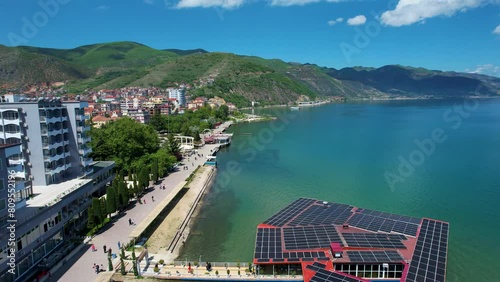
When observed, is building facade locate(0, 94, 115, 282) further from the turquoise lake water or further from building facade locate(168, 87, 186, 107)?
building facade locate(168, 87, 186, 107)

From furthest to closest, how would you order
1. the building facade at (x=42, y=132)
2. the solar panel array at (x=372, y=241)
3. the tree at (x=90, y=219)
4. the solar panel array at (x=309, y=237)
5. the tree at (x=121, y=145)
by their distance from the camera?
the tree at (x=121, y=145), the tree at (x=90, y=219), the building facade at (x=42, y=132), the solar panel array at (x=309, y=237), the solar panel array at (x=372, y=241)

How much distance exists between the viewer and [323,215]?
26.5 m

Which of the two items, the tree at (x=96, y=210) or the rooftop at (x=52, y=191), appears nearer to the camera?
the rooftop at (x=52, y=191)

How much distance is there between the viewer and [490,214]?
3169 cm

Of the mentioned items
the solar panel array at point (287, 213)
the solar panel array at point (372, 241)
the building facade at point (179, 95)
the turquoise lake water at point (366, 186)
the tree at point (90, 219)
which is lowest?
the turquoise lake water at point (366, 186)

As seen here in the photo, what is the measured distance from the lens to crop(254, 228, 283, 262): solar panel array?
2077cm

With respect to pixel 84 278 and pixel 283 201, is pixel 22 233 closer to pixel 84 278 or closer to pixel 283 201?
pixel 84 278

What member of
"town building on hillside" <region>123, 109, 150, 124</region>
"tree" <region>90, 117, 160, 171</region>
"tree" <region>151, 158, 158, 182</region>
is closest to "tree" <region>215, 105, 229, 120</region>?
"town building on hillside" <region>123, 109, 150, 124</region>

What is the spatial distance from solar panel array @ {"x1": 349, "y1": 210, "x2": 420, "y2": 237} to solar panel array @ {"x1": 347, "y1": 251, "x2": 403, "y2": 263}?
123 inches

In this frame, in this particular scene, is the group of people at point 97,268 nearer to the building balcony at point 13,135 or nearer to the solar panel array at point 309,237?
the solar panel array at point 309,237

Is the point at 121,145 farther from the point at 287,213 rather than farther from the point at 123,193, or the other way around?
the point at 287,213

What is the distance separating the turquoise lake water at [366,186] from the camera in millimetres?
25547

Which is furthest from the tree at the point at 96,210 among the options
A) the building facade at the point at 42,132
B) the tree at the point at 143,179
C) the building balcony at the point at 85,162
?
the tree at the point at 143,179

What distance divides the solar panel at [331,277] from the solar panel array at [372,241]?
10.5ft
